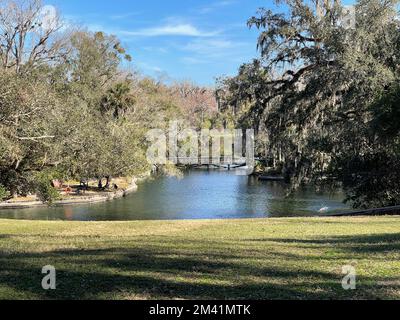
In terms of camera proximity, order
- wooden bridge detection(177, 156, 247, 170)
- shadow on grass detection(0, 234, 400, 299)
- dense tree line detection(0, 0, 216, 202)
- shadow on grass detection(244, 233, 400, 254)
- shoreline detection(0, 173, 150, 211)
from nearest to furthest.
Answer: shadow on grass detection(0, 234, 400, 299) → shadow on grass detection(244, 233, 400, 254) → dense tree line detection(0, 0, 216, 202) → shoreline detection(0, 173, 150, 211) → wooden bridge detection(177, 156, 247, 170)

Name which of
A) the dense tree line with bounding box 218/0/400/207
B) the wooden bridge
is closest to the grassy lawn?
the dense tree line with bounding box 218/0/400/207

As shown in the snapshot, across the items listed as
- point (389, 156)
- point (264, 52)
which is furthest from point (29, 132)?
point (389, 156)

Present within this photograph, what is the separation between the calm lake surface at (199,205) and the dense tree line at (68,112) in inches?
112

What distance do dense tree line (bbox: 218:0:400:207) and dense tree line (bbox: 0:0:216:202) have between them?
7.69 metres

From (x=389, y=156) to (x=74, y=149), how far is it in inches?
517

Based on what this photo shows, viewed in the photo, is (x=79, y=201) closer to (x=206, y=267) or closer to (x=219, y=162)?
(x=206, y=267)

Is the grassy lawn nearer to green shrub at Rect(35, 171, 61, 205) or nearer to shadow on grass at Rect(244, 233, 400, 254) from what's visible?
shadow on grass at Rect(244, 233, 400, 254)

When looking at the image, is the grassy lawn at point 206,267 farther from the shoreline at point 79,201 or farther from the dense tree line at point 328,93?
the shoreline at point 79,201

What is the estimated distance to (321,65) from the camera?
18625 mm

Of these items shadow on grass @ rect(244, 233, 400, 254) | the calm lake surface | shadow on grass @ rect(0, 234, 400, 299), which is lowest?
the calm lake surface

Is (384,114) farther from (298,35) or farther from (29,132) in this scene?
(29,132)

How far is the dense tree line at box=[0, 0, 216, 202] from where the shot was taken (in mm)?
16312

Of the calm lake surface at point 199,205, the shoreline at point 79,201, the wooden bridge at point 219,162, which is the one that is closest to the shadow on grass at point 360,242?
the calm lake surface at point 199,205

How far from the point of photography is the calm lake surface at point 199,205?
29.7 meters
